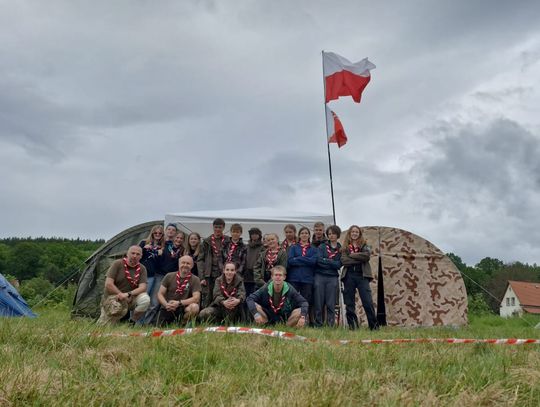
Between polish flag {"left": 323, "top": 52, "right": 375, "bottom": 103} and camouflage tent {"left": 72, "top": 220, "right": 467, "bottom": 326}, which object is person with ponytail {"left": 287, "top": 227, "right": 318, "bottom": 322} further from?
polish flag {"left": 323, "top": 52, "right": 375, "bottom": 103}

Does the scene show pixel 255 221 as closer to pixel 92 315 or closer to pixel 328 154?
pixel 328 154

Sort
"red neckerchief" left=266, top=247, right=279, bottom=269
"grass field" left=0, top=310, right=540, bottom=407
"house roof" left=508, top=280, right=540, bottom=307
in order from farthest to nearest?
"house roof" left=508, top=280, right=540, bottom=307 → "red neckerchief" left=266, top=247, right=279, bottom=269 → "grass field" left=0, top=310, right=540, bottom=407

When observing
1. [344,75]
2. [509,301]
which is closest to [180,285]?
[344,75]

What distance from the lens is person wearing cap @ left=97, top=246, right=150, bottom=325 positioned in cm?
794

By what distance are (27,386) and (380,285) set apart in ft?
30.8

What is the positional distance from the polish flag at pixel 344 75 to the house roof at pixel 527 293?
4657 cm

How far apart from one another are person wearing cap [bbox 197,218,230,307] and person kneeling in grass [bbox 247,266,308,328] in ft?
4.33

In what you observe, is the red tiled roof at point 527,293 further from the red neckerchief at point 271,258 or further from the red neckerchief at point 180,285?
the red neckerchief at point 180,285

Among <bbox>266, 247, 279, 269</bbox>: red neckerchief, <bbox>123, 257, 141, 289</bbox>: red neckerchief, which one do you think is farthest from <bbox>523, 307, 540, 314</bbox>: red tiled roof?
<bbox>123, 257, 141, 289</bbox>: red neckerchief

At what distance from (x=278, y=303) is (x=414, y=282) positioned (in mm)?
4318

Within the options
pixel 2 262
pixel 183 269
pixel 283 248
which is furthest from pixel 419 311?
pixel 2 262

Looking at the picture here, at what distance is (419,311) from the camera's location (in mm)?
11156

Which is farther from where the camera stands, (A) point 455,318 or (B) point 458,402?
(A) point 455,318

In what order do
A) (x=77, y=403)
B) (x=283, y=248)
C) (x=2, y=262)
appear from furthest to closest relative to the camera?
1. (x=2, y=262)
2. (x=283, y=248)
3. (x=77, y=403)
